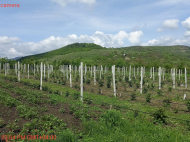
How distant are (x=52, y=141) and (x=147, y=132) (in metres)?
3.16

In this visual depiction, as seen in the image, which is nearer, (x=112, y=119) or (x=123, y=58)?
(x=112, y=119)

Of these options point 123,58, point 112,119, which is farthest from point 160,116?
point 123,58

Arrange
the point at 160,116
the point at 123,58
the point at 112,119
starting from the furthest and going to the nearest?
the point at 123,58
the point at 160,116
the point at 112,119

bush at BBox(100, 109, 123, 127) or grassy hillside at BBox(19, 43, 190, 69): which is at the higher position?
grassy hillside at BBox(19, 43, 190, 69)

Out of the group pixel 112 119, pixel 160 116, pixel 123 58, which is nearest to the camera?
pixel 112 119

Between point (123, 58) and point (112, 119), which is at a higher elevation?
point (123, 58)

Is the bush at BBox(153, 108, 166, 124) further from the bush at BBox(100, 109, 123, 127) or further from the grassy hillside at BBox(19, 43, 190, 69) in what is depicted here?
the grassy hillside at BBox(19, 43, 190, 69)

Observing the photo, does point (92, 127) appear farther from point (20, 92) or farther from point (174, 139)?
point (20, 92)

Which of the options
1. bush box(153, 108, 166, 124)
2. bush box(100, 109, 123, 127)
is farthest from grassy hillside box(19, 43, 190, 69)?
bush box(100, 109, 123, 127)

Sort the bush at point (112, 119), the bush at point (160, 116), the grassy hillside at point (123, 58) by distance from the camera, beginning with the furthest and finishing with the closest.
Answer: the grassy hillside at point (123, 58) < the bush at point (160, 116) < the bush at point (112, 119)

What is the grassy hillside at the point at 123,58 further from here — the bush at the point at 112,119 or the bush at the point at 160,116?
the bush at the point at 112,119

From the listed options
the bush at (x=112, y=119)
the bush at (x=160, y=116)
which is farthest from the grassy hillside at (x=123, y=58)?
the bush at (x=112, y=119)

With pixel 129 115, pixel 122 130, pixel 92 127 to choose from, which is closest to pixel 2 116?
pixel 92 127

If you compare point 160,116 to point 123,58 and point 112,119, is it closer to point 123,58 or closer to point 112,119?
point 112,119
